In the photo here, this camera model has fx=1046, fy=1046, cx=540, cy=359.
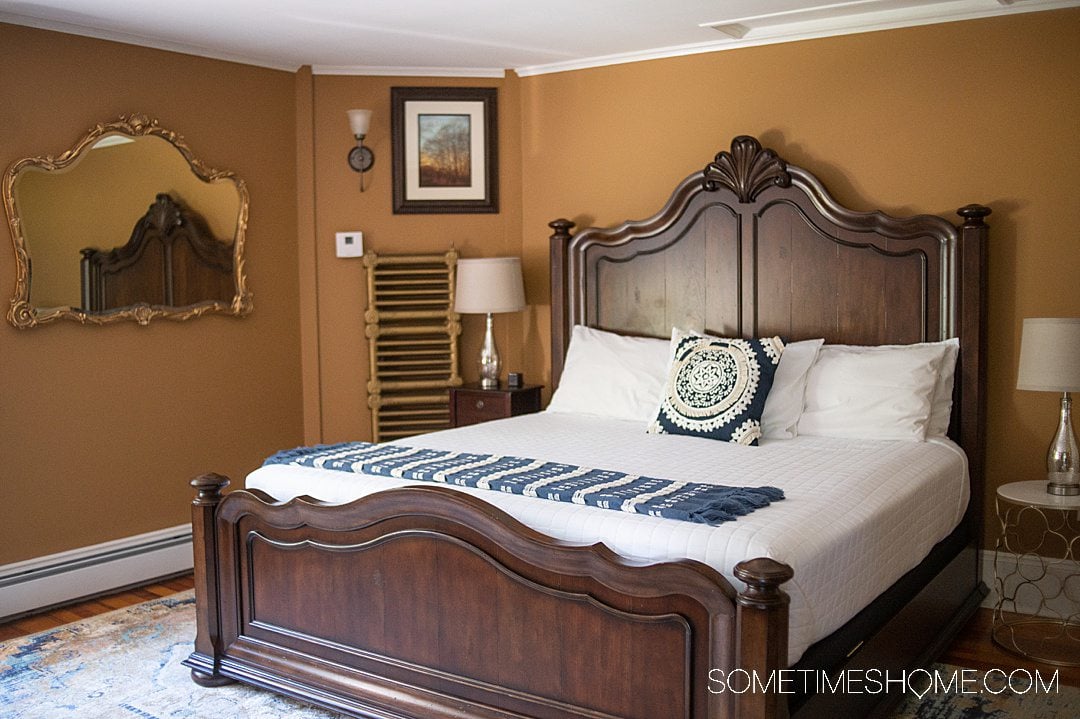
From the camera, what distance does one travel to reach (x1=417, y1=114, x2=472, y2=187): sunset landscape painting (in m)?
5.23

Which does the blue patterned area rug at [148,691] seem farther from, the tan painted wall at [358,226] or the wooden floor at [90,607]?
the tan painted wall at [358,226]

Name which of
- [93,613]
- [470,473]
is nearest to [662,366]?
[470,473]

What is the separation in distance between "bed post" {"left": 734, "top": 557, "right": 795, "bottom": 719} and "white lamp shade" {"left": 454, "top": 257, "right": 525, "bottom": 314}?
278 cm

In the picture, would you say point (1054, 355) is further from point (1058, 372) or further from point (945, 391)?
point (945, 391)

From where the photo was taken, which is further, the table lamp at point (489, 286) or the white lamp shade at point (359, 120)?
the white lamp shade at point (359, 120)

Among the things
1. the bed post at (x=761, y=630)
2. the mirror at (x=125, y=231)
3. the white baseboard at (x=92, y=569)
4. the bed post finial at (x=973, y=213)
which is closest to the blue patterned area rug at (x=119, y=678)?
the white baseboard at (x=92, y=569)

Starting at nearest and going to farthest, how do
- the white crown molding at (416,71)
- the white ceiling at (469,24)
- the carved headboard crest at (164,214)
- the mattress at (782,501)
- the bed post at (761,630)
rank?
the bed post at (761,630)
the mattress at (782,501)
the white ceiling at (469,24)
the carved headboard crest at (164,214)
the white crown molding at (416,71)

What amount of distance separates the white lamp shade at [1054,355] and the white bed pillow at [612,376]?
1.42 m

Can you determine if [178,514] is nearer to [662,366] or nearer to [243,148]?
[243,148]

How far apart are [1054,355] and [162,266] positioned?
3585 mm

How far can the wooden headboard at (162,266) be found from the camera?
4.37 m

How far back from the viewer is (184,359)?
15.5 feet

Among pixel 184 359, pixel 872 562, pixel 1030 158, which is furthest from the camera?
pixel 184 359

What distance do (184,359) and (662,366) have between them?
2.15m
